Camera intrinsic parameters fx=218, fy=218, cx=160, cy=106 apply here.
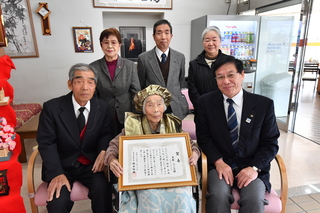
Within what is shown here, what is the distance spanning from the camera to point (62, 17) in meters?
4.12

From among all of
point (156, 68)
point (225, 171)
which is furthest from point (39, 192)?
point (156, 68)

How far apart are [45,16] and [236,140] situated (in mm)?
4057

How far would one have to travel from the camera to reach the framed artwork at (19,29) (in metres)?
3.96

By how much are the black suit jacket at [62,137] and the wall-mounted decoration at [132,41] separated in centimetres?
312

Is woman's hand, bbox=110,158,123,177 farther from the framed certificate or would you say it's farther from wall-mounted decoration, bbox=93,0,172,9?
wall-mounted decoration, bbox=93,0,172,9

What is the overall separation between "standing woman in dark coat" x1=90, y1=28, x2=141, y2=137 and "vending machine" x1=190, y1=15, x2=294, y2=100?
258cm

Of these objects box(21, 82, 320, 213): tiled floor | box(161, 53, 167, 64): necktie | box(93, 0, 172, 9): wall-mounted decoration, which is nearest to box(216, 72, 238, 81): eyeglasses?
box(161, 53, 167, 64): necktie

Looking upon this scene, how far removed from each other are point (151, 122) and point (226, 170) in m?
0.68

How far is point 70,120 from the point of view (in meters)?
1.69

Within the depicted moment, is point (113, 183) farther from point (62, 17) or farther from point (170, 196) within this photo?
point (62, 17)

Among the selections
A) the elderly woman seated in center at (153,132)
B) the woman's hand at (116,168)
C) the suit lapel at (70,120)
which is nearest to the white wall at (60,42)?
the suit lapel at (70,120)

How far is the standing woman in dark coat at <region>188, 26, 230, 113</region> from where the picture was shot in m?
2.21

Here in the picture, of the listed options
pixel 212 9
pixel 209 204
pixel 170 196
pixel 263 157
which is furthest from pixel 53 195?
pixel 212 9

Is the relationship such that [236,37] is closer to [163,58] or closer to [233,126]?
[163,58]
